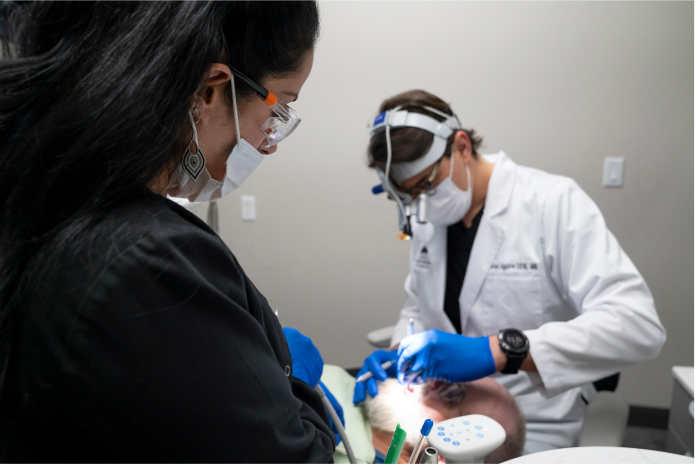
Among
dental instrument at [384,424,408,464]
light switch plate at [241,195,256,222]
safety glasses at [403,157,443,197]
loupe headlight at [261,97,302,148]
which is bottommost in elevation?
dental instrument at [384,424,408,464]

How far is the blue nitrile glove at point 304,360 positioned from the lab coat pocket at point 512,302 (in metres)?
0.68

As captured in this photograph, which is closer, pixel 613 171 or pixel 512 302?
pixel 512 302

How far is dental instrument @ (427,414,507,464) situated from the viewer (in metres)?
0.79

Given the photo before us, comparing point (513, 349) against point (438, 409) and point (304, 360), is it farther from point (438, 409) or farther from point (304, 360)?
point (304, 360)

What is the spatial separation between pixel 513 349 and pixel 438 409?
272 millimetres

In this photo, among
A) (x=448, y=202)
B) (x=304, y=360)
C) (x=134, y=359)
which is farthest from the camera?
(x=448, y=202)

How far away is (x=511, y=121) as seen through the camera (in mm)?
2197

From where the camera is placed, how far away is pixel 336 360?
8.44 ft

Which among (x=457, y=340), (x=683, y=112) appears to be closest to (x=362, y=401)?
(x=457, y=340)

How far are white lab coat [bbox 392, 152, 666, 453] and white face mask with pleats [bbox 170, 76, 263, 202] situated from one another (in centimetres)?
97

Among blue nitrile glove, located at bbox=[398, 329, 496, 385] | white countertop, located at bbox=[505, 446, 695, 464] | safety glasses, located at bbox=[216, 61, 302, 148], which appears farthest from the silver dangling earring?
blue nitrile glove, located at bbox=[398, 329, 496, 385]

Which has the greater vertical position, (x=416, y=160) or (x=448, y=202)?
(x=416, y=160)

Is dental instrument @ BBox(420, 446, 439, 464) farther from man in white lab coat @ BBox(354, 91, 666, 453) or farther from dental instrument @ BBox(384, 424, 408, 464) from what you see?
man in white lab coat @ BBox(354, 91, 666, 453)

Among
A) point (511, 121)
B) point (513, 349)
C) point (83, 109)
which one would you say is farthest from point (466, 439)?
point (511, 121)
